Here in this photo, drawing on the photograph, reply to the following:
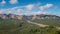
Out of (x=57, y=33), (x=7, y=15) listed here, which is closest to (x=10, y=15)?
(x=7, y=15)

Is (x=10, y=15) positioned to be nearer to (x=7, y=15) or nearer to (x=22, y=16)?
(x=7, y=15)

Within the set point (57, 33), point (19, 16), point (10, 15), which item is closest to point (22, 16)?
point (19, 16)

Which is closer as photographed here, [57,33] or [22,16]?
[57,33]

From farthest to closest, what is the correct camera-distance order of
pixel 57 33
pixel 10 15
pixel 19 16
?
pixel 10 15, pixel 19 16, pixel 57 33

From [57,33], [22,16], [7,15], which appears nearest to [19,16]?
[22,16]

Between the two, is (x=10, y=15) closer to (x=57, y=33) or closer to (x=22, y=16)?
(x=22, y=16)

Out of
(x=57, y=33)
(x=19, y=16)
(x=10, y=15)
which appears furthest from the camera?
(x=10, y=15)

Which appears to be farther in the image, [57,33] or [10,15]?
[10,15]
